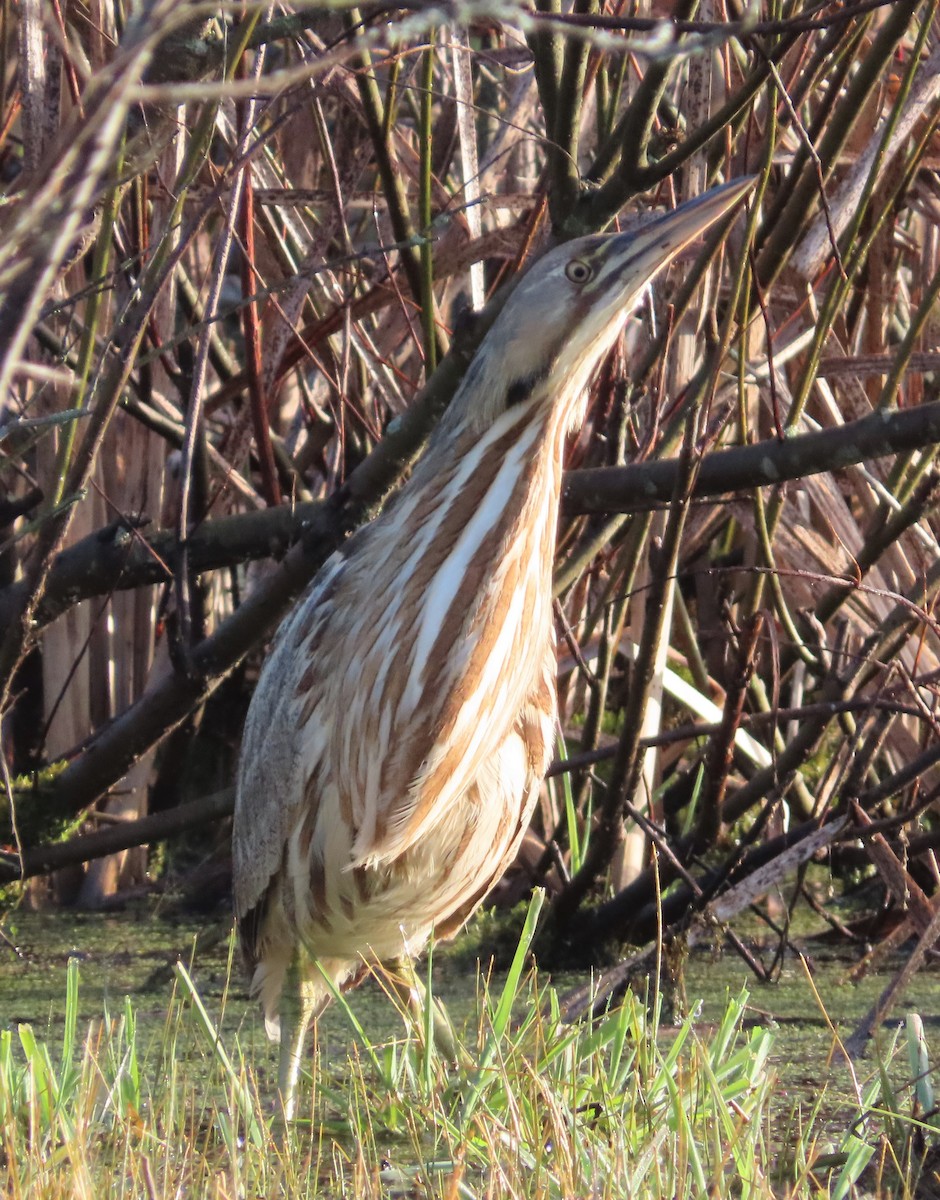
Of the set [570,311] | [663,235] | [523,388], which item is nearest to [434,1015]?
[523,388]

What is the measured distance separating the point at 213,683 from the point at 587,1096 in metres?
1.18

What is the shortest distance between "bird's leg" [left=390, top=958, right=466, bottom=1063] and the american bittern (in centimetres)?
8

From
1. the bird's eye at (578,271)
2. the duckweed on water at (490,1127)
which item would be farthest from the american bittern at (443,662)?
the duckweed on water at (490,1127)

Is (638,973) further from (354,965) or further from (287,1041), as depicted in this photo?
(287,1041)

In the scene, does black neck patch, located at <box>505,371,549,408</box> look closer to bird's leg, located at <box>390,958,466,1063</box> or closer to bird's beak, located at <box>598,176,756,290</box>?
bird's beak, located at <box>598,176,756,290</box>

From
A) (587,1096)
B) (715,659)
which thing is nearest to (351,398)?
(715,659)

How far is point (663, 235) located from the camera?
2.10m

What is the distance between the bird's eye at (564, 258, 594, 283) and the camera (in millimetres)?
2137

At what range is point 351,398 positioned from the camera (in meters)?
3.57

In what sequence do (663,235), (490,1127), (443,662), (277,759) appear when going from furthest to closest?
(277,759)
(443,662)
(663,235)
(490,1127)

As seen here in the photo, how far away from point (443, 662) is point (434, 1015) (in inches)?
19.9

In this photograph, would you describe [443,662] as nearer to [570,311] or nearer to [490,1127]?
[570,311]

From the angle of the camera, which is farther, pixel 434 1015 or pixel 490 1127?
pixel 434 1015

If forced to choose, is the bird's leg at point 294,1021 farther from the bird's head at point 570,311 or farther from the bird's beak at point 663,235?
the bird's beak at point 663,235
